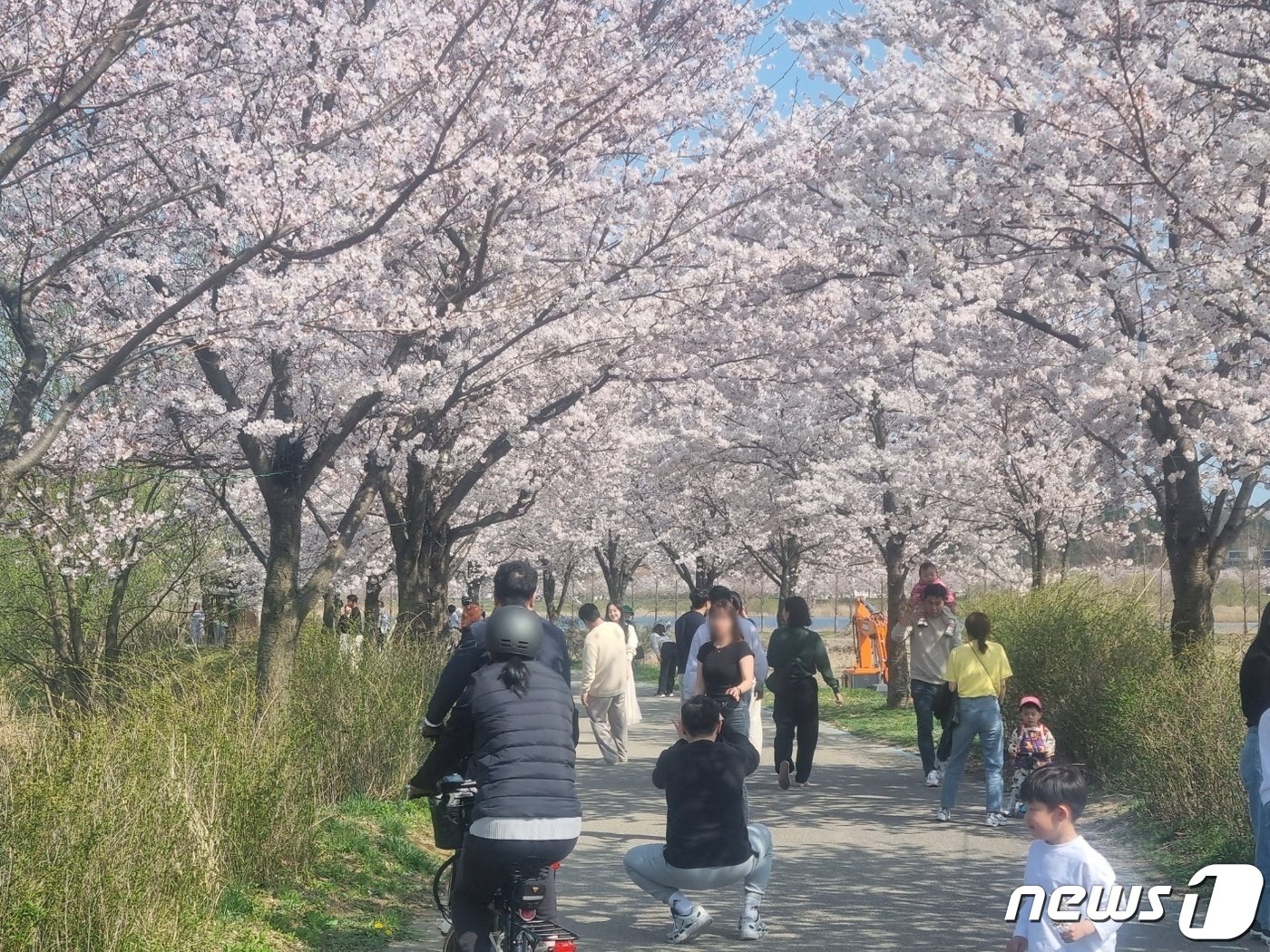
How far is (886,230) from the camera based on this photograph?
13.5 meters

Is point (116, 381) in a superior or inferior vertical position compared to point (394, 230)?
inferior

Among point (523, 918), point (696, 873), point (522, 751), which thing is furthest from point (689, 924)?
point (522, 751)

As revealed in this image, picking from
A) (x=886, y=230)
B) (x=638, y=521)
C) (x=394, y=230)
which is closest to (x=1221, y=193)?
(x=886, y=230)

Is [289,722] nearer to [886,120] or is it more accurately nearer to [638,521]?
[886,120]

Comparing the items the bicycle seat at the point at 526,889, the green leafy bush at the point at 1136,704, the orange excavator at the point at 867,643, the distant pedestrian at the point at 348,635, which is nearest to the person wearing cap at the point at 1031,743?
the green leafy bush at the point at 1136,704

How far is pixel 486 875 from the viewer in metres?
4.87

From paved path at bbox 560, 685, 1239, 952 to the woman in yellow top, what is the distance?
1.29 ft

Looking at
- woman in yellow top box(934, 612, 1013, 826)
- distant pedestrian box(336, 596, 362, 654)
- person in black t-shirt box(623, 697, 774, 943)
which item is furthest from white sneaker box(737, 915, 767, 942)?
distant pedestrian box(336, 596, 362, 654)

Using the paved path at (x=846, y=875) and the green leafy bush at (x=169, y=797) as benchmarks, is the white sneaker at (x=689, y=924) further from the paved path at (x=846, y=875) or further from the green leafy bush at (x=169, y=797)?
the green leafy bush at (x=169, y=797)

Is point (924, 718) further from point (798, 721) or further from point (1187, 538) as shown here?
point (1187, 538)

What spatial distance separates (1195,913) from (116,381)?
365 inches

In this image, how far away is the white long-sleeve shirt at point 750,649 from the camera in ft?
34.5

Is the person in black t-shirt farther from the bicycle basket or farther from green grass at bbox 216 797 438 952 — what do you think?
the bicycle basket

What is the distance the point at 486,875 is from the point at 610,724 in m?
10.0
